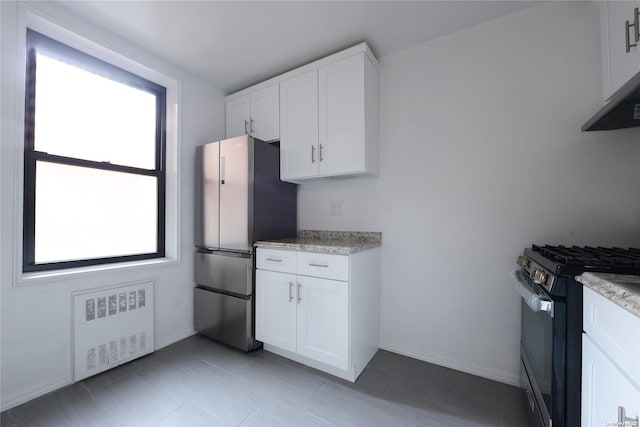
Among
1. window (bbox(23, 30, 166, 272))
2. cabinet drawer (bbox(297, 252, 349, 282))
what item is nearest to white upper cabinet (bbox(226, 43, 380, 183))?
cabinet drawer (bbox(297, 252, 349, 282))

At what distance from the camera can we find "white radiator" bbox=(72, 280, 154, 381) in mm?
1688

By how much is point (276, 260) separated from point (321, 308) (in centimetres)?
52

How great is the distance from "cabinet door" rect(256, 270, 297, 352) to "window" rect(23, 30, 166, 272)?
1148 millimetres

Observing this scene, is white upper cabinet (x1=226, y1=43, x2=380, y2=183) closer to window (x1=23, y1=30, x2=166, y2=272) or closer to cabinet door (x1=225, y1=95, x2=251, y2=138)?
cabinet door (x1=225, y1=95, x2=251, y2=138)

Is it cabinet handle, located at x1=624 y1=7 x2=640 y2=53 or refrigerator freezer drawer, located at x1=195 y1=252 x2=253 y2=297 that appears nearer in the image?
cabinet handle, located at x1=624 y1=7 x2=640 y2=53

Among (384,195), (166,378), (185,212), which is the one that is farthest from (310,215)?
(166,378)

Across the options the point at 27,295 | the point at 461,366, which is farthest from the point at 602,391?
the point at 27,295

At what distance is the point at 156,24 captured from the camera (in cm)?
180

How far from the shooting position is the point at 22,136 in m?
1.51

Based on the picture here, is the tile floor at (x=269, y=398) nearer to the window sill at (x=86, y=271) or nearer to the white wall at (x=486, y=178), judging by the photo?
the white wall at (x=486, y=178)

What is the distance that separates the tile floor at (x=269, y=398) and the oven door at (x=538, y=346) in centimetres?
31

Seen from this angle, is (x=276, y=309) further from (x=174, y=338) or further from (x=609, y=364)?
(x=609, y=364)

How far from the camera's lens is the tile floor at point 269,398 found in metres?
1.36

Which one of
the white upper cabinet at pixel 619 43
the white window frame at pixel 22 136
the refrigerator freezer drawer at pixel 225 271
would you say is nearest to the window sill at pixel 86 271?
the white window frame at pixel 22 136
